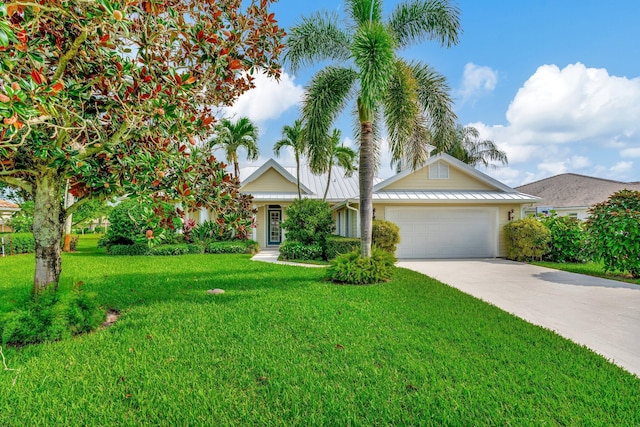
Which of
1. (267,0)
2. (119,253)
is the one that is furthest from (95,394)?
(119,253)

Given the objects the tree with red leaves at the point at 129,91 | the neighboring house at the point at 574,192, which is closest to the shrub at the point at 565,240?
the neighboring house at the point at 574,192

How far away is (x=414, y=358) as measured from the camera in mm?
4059

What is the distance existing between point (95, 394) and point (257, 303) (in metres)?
3.59

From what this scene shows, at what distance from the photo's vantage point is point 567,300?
719cm

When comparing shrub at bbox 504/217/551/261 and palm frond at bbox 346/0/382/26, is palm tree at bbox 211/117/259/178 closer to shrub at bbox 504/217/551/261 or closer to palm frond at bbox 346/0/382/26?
palm frond at bbox 346/0/382/26

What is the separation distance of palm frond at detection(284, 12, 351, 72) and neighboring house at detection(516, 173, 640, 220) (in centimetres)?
2147

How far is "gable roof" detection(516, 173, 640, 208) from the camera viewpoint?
24812 millimetres

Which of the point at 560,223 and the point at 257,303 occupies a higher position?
the point at 560,223

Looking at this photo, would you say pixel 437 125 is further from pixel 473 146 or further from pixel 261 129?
pixel 473 146

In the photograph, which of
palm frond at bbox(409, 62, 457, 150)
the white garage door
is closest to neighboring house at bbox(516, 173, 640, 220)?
the white garage door

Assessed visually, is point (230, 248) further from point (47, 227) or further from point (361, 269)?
point (47, 227)

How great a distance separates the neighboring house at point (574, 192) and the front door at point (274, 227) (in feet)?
60.4

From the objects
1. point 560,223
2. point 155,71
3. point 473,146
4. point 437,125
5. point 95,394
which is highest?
point 473,146

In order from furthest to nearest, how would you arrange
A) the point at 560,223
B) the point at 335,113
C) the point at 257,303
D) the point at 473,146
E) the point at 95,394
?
the point at 473,146
the point at 560,223
the point at 335,113
the point at 257,303
the point at 95,394
